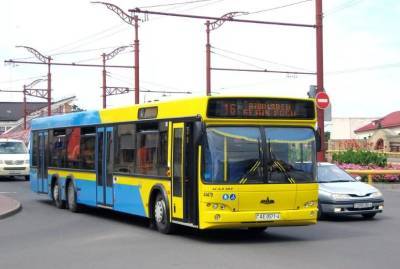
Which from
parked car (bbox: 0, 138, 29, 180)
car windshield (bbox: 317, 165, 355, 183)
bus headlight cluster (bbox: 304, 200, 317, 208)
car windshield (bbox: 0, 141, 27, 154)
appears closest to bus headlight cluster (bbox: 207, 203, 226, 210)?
bus headlight cluster (bbox: 304, 200, 317, 208)

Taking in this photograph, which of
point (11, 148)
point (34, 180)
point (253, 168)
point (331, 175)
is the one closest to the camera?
point (253, 168)

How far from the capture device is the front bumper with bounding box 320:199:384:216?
1584 cm

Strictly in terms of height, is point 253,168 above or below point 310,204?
above

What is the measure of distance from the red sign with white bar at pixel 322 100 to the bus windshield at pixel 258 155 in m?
11.0

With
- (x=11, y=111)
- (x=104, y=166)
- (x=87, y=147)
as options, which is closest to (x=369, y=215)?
(x=104, y=166)

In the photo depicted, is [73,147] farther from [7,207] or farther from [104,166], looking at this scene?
[104,166]

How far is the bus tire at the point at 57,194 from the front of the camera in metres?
20.1

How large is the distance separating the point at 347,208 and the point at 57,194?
27.6ft

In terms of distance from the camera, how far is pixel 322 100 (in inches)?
944

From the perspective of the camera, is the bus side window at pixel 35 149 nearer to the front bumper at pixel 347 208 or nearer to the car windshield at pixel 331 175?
the car windshield at pixel 331 175

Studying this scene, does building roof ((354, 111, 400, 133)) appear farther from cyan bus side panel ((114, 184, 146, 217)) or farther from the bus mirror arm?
the bus mirror arm

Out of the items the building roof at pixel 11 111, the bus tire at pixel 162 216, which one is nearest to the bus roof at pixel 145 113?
the bus tire at pixel 162 216

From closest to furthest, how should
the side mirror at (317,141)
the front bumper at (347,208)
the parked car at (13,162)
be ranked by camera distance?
the side mirror at (317,141) → the front bumper at (347,208) → the parked car at (13,162)

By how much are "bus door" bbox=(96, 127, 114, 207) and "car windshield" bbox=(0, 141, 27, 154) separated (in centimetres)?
1939
